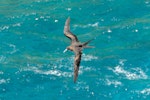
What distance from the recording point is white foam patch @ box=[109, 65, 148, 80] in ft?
81.7

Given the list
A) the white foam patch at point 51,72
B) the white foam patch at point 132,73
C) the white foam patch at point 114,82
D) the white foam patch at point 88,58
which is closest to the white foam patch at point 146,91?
the white foam patch at point 132,73

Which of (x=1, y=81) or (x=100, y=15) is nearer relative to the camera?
(x=1, y=81)

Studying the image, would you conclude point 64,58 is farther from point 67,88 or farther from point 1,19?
point 1,19

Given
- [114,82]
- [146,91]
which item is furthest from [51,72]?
[146,91]

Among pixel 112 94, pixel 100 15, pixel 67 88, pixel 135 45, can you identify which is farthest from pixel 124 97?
pixel 100 15

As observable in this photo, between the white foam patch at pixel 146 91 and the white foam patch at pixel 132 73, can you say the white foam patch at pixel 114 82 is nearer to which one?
the white foam patch at pixel 132 73

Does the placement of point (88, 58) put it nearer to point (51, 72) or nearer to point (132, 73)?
point (51, 72)

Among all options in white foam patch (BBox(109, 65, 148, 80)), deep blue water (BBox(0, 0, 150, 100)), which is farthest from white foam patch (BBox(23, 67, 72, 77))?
white foam patch (BBox(109, 65, 148, 80))

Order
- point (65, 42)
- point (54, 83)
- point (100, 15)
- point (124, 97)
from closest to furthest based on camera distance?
point (124, 97), point (54, 83), point (65, 42), point (100, 15)

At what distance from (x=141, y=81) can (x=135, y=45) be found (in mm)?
4100

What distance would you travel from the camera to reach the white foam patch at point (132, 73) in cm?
2489

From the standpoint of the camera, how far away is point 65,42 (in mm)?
29094

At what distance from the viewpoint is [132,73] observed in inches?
992

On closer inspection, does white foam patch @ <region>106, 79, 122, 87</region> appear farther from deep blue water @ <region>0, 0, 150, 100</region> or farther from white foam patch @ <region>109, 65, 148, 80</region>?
white foam patch @ <region>109, 65, 148, 80</region>
